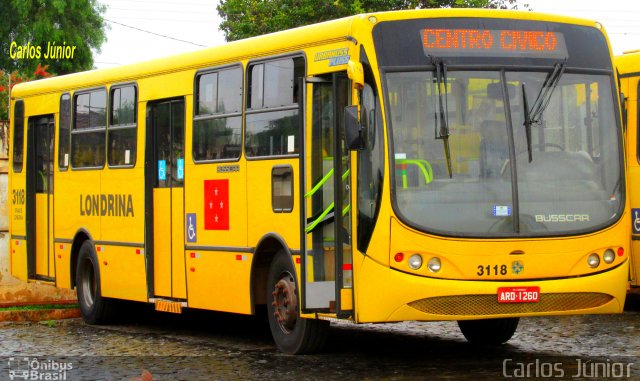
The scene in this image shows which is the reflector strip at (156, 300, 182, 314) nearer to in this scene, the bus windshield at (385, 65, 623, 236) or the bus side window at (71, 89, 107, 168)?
the bus side window at (71, 89, 107, 168)

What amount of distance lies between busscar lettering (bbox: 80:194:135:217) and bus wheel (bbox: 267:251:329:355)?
139 inches

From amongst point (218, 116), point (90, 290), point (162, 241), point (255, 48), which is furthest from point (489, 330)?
point (90, 290)

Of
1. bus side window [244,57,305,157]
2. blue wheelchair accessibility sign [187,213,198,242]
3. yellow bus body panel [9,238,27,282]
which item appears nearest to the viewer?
bus side window [244,57,305,157]

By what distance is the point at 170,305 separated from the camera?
15367 millimetres

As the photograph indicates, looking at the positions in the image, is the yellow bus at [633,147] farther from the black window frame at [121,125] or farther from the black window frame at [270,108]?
the black window frame at [121,125]

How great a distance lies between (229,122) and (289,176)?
1.43 metres

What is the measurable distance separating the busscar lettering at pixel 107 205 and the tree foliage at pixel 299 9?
1979 cm

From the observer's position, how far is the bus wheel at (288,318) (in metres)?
12.9

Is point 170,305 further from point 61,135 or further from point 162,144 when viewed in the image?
point 61,135

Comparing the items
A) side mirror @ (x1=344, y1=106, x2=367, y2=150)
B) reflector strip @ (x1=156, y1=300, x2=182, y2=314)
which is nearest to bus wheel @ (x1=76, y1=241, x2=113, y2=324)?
reflector strip @ (x1=156, y1=300, x2=182, y2=314)

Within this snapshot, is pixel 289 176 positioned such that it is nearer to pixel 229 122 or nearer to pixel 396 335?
pixel 229 122

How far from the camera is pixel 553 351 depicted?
1331 centimetres

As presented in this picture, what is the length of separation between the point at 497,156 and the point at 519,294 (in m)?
1.17

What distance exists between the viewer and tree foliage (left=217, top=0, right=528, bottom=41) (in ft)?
123
